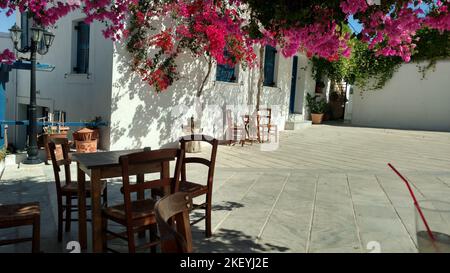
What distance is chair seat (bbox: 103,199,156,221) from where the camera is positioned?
2.69 meters

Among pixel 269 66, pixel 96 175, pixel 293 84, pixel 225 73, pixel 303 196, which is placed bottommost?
pixel 303 196

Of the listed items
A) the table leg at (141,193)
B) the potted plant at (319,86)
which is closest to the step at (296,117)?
the potted plant at (319,86)

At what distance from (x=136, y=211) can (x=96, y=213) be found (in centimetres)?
29

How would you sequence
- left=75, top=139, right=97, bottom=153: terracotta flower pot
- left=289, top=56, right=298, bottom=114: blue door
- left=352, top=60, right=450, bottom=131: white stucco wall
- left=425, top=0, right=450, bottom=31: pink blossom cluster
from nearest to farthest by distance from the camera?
left=425, top=0, right=450, bottom=31: pink blossom cluster
left=75, top=139, right=97, bottom=153: terracotta flower pot
left=352, top=60, right=450, bottom=131: white stucco wall
left=289, top=56, right=298, bottom=114: blue door

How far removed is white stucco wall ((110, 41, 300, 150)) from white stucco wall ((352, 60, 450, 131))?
6.36 meters

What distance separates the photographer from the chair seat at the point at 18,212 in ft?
8.00

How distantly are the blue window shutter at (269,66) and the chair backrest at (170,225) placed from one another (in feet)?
33.5

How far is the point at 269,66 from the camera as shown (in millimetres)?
11672

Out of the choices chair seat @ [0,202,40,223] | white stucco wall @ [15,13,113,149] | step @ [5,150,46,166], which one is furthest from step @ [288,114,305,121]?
chair seat @ [0,202,40,223]

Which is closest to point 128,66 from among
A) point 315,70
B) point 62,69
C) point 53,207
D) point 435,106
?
point 62,69

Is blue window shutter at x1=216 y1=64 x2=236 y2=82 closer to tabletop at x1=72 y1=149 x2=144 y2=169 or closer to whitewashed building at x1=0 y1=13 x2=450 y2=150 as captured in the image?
whitewashed building at x1=0 y1=13 x2=450 y2=150

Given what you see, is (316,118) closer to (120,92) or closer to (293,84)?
(293,84)

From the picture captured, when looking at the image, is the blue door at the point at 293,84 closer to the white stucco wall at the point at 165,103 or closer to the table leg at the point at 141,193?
the white stucco wall at the point at 165,103

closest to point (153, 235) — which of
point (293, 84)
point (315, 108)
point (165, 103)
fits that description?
point (165, 103)
